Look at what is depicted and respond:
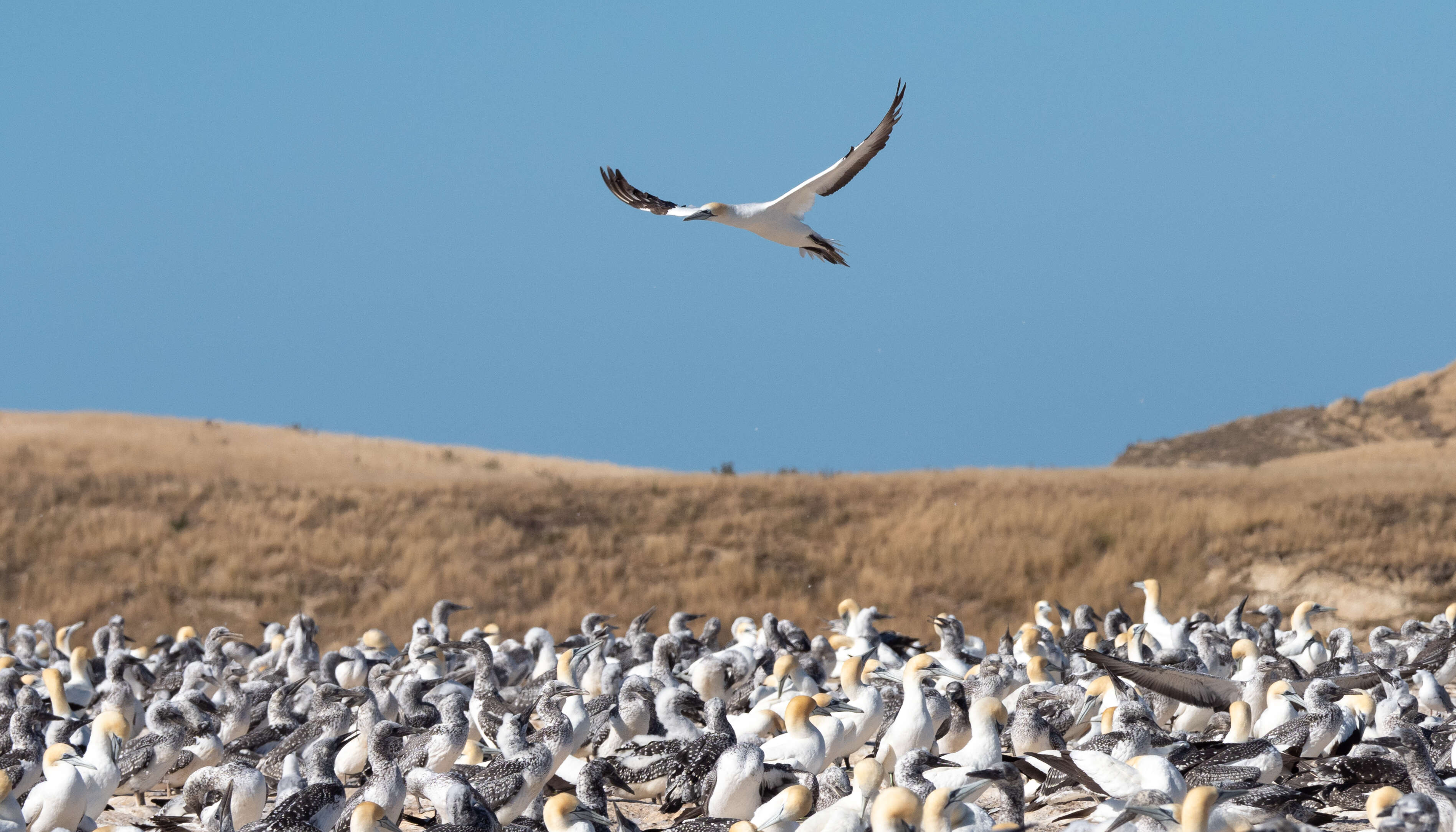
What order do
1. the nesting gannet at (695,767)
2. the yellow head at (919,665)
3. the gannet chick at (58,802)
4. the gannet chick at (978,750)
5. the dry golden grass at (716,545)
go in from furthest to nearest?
the dry golden grass at (716,545)
the yellow head at (919,665)
the nesting gannet at (695,767)
the gannet chick at (978,750)
the gannet chick at (58,802)

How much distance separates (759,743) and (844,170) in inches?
198

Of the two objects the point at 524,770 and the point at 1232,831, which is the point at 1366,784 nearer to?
the point at 1232,831

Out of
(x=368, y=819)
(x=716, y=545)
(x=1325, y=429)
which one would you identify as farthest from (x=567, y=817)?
(x=1325, y=429)

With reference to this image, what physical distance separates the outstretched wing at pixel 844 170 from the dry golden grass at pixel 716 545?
11.5 metres

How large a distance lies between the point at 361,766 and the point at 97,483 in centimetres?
2082

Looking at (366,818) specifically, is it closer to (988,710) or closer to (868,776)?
(868,776)

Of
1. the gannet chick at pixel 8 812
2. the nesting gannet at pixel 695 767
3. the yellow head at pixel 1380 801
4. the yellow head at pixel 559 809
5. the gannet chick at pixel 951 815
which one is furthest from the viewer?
the nesting gannet at pixel 695 767

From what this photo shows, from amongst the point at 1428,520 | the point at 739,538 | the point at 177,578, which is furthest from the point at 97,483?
the point at 1428,520

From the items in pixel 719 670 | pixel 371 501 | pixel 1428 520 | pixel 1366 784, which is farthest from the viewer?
pixel 371 501

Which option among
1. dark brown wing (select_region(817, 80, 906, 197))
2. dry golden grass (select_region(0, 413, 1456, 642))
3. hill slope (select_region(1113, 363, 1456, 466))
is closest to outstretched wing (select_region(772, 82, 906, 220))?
dark brown wing (select_region(817, 80, 906, 197))

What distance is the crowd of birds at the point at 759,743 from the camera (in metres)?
7.39

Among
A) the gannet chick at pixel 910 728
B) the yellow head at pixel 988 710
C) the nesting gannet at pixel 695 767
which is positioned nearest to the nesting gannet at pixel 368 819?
the nesting gannet at pixel 695 767

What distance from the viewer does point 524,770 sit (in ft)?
27.2

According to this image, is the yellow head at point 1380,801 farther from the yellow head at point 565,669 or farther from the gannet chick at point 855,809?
the yellow head at point 565,669
